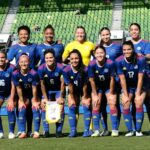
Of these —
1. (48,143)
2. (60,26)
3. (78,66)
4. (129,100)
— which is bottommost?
(48,143)

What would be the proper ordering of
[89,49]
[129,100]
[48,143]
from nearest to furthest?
[48,143] → [129,100] → [89,49]

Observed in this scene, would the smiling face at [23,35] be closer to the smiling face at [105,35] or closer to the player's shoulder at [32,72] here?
the player's shoulder at [32,72]

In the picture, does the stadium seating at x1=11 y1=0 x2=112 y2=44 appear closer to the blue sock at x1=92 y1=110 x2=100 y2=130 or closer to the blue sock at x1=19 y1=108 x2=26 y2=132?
the blue sock at x1=19 y1=108 x2=26 y2=132

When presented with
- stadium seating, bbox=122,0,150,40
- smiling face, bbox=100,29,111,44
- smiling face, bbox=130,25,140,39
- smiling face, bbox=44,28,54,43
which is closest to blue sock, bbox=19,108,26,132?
smiling face, bbox=44,28,54,43

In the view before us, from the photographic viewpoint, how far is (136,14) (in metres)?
25.1

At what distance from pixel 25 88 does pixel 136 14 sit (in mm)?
18084

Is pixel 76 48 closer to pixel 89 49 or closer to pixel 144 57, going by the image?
pixel 89 49

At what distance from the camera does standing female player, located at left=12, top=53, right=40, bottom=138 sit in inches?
299

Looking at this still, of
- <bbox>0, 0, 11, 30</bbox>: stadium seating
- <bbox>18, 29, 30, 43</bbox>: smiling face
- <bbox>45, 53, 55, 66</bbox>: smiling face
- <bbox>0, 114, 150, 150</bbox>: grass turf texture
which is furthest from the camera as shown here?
<bbox>0, 0, 11, 30</bbox>: stadium seating

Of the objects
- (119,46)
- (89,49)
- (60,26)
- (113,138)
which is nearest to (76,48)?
(89,49)

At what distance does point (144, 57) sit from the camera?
7445mm

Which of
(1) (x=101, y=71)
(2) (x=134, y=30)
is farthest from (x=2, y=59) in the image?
(2) (x=134, y=30)

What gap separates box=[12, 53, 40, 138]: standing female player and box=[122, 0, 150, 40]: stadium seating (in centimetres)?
1607

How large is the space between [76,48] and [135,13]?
1762 centimetres
